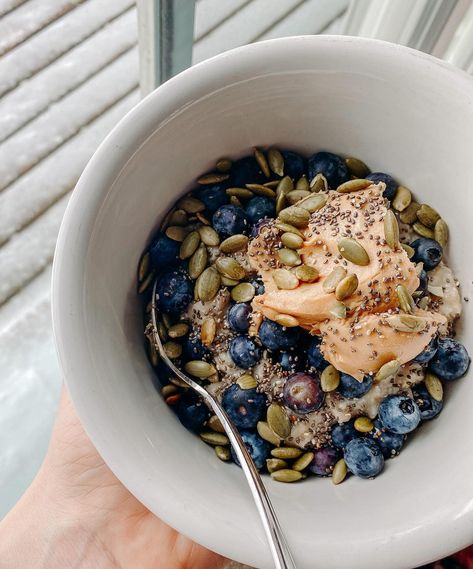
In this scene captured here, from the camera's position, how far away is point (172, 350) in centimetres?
75

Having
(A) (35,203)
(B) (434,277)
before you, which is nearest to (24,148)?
(A) (35,203)

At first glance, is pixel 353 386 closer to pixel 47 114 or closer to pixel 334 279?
pixel 334 279

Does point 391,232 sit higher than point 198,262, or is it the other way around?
point 391,232

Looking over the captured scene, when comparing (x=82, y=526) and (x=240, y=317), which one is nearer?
(x=240, y=317)

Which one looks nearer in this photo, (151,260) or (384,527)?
(384,527)

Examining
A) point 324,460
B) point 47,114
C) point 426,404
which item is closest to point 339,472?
point 324,460

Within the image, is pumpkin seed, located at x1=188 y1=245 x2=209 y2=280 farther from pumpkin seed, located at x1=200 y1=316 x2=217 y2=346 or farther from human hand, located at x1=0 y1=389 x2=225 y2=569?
human hand, located at x1=0 y1=389 x2=225 y2=569

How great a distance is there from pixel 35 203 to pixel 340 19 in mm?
692

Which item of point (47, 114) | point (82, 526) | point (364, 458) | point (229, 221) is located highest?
point (229, 221)

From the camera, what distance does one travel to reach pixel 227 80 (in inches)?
27.5

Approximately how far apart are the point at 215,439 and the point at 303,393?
0.36 ft

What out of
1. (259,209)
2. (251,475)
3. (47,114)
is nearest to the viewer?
(251,475)

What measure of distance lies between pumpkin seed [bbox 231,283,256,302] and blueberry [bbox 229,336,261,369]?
1.7 inches

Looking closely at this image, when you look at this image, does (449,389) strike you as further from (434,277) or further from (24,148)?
(24,148)
